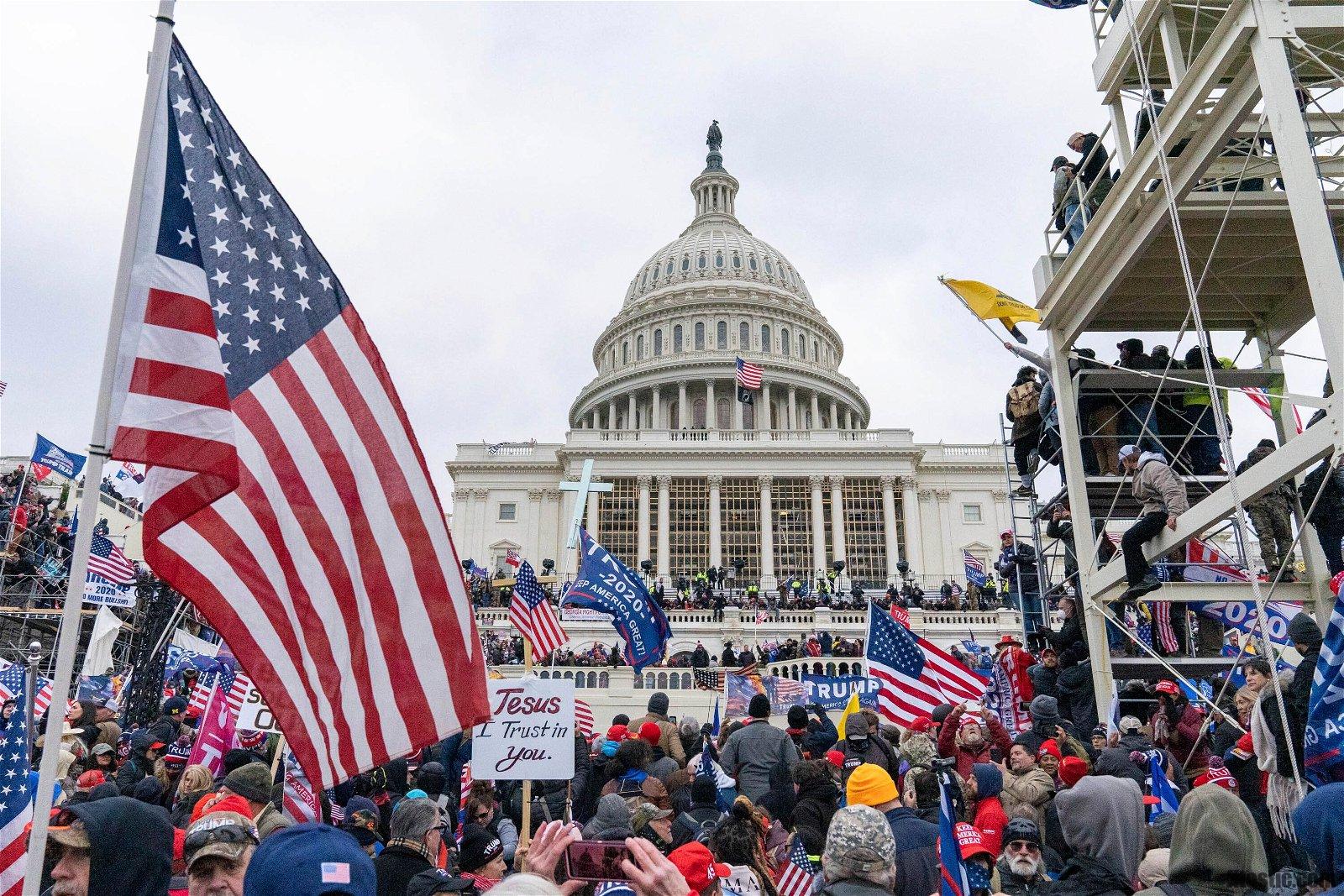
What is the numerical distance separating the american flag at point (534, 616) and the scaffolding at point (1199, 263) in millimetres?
6400

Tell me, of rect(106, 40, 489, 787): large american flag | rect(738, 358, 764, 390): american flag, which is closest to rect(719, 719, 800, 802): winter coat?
rect(106, 40, 489, 787): large american flag

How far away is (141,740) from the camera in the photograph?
8.84 metres

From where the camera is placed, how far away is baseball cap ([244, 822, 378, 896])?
3004mm

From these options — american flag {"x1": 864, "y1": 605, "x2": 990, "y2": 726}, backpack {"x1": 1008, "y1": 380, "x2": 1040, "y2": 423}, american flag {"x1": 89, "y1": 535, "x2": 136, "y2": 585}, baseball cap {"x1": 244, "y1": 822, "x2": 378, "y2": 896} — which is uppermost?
backpack {"x1": 1008, "y1": 380, "x2": 1040, "y2": 423}

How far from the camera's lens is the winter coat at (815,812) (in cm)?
654

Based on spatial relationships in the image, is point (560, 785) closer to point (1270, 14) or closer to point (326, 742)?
point (326, 742)

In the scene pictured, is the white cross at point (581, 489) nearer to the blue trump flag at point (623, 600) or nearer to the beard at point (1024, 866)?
the blue trump flag at point (623, 600)

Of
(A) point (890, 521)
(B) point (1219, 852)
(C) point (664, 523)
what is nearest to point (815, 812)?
(B) point (1219, 852)

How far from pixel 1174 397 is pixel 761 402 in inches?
2545

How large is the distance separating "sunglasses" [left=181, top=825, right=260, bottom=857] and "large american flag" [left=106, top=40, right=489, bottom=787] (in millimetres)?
558

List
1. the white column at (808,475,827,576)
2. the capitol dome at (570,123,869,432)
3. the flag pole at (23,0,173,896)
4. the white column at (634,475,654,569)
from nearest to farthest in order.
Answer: the flag pole at (23,0,173,896) → the white column at (808,475,827,576) → the white column at (634,475,654,569) → the capitol dome at (570,123,869,432)

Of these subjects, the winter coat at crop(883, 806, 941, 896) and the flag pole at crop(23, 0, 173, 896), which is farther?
the winter coat at crop(883, 806, 941, 896)

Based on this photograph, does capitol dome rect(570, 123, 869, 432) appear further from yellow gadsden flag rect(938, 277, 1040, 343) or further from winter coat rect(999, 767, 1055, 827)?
winter coat rect(999, 767, 1055, 827)

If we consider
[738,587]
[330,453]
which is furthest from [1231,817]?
[738,587]
